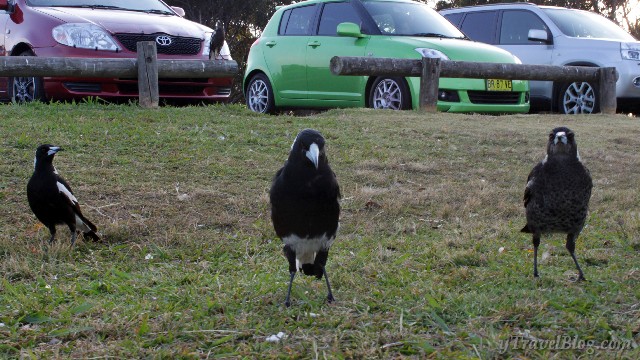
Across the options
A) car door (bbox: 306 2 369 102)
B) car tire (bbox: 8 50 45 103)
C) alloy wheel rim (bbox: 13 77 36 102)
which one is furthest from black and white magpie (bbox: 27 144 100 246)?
car door (bbox: 306 2 369 102)

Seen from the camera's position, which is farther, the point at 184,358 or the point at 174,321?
the point at 174,321

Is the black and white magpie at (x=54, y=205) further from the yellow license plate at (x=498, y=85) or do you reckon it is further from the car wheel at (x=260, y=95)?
the yellow license plate at (x=498, y=85)

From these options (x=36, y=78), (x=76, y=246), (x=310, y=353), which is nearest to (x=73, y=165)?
(x=76, y=246)

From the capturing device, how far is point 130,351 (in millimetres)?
3543

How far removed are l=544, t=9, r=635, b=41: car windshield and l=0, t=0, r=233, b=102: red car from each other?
215 inches

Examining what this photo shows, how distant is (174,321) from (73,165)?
3.40 metres

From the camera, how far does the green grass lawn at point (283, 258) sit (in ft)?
12.2

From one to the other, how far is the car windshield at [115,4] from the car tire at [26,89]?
66cm

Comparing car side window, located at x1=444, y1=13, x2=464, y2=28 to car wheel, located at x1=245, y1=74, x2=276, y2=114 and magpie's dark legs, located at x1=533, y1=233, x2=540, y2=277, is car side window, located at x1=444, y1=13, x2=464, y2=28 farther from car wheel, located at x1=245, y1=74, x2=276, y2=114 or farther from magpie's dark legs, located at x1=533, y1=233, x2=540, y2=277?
magpie's dark legs, located at x1=533, y1=233, x2=540, y2=277

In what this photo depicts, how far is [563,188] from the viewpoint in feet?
15.5

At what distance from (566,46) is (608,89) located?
1053mm

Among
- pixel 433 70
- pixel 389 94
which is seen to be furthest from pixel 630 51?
pixel 389 94

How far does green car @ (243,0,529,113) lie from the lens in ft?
36.6

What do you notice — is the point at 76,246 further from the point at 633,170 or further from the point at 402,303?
the point at 633,170
